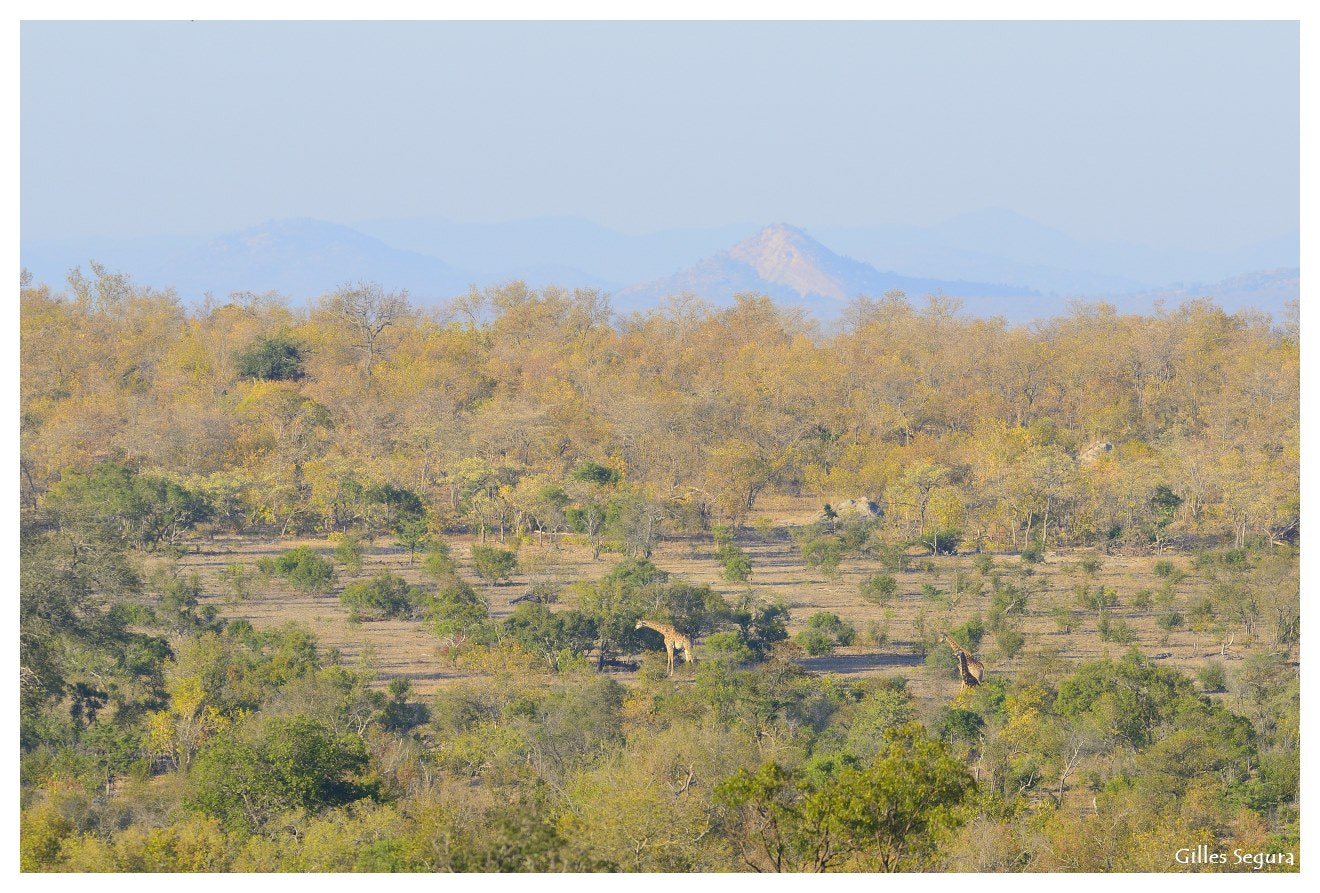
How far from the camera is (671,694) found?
46.4ft

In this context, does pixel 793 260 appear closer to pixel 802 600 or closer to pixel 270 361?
pixel 270 361

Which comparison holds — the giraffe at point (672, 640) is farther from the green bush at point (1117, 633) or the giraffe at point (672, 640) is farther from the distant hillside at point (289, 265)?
the distant hillside at point (289, 265)

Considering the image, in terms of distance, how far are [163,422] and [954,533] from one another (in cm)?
1469

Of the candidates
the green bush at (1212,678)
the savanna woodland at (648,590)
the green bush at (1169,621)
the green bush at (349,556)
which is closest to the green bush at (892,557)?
the savanna woodland at (648,590)

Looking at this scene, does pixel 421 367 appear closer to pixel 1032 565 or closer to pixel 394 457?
pixel 394 457

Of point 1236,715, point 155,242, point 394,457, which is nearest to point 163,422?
point 394,457

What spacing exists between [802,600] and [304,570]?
22.6ft

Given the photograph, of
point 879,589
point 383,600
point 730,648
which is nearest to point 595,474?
point 879,589

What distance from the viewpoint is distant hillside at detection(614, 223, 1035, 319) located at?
295 feet

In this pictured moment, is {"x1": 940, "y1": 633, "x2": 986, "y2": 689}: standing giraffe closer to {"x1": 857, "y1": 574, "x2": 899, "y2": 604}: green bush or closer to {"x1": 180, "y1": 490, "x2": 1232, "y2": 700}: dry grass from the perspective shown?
{"x1": 180, "y1": 490, "x2": 1232, "y2": 700}: dry grass

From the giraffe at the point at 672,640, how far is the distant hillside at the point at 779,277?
4790cm

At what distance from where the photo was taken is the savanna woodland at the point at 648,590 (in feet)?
33.7

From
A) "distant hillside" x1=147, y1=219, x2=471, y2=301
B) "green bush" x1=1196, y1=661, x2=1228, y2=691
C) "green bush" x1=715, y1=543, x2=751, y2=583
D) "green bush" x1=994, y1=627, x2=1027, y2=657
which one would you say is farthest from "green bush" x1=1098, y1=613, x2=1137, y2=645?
"distant hillside" x1=147, y1=219, x2=471, y2=301

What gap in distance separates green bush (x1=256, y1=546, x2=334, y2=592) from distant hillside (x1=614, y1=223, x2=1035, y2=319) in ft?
147
